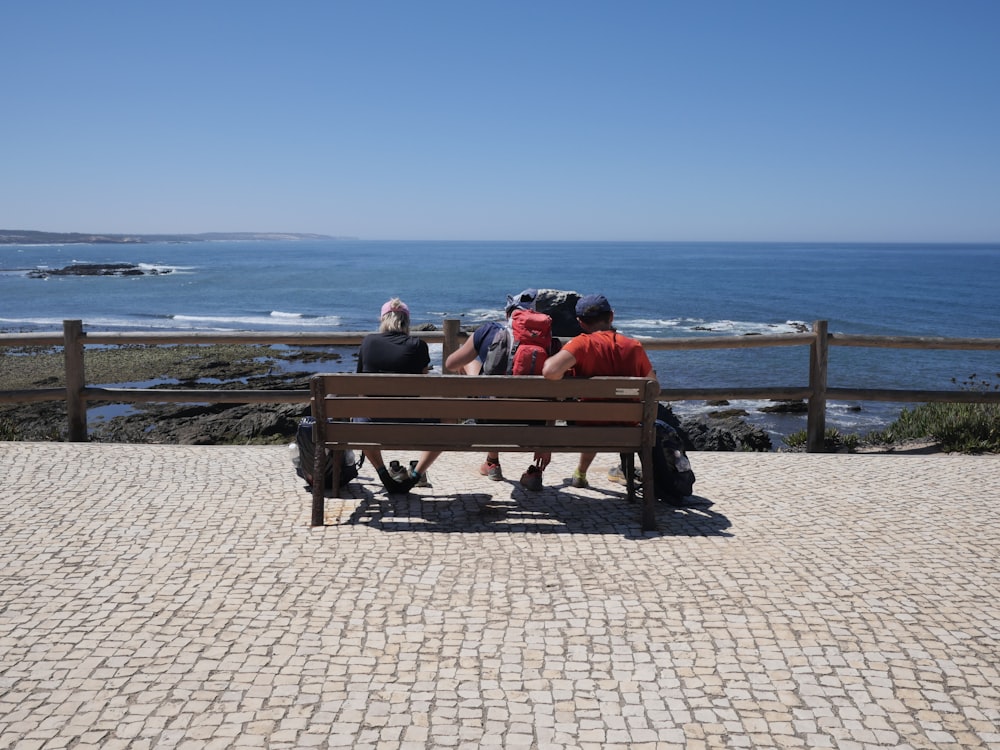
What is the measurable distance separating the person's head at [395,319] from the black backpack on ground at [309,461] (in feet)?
2.74

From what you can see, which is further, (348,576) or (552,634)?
(348,576)

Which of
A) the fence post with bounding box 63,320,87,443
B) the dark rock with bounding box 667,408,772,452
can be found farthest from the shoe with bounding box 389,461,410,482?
the dark rock with bounding box 667,408,772,452

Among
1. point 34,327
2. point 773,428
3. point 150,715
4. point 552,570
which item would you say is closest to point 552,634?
point 552,570

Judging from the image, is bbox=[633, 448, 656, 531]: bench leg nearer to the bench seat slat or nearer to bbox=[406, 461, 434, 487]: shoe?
the bench seat slat

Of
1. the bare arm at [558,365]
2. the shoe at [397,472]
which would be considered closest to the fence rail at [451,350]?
the shoe at [397,472]

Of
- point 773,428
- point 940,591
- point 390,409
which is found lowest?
point 773,428

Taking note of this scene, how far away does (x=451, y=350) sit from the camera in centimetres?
745

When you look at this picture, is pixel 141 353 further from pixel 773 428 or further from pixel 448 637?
pixel 448 637

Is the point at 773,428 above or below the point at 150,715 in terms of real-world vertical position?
below

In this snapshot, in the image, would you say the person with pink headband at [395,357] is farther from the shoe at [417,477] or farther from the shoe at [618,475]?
the shoe at [618,475]

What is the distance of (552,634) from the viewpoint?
3.68m

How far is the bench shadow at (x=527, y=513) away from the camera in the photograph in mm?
5133

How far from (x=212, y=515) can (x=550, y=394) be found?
238 cm

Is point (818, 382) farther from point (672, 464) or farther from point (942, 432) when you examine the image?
point (672, 464)
